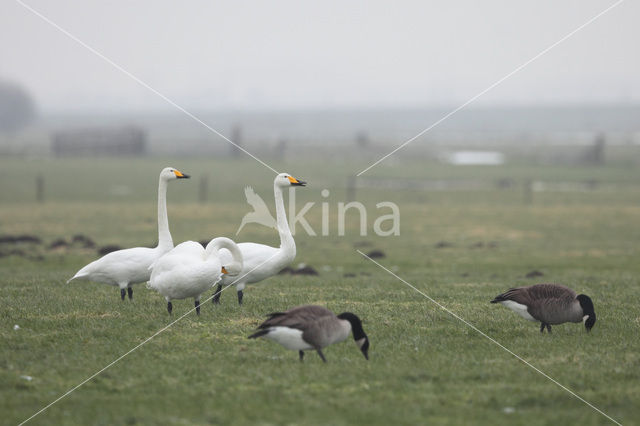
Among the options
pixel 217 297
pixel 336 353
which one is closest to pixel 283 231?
pixel 217 297

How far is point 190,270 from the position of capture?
12.8 metres

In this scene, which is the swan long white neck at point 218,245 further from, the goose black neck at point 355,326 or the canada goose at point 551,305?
the canada goose at point 551,305

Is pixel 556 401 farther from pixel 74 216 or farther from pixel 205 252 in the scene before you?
pixel 74 216

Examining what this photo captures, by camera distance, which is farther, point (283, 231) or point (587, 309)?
point (283, 231)

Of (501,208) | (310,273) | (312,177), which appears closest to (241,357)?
(310,273)

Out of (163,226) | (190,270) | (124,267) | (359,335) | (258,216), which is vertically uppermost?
(163,226)

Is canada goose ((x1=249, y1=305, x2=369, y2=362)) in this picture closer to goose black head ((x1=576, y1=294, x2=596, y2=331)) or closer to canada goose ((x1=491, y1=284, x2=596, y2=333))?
canada goose ((x1=491, y1=284, x2=596, y2=333))

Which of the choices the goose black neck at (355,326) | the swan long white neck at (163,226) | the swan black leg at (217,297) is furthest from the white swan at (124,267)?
the goose black neck at (355,326)

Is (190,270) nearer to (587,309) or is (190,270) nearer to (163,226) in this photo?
(163,226)

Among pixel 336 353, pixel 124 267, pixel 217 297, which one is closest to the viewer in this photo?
pixel 336 353

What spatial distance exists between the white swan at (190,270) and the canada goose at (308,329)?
2.31 meters

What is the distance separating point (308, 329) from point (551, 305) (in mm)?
4101

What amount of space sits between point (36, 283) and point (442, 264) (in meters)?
13.6

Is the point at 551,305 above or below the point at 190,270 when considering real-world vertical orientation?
below
